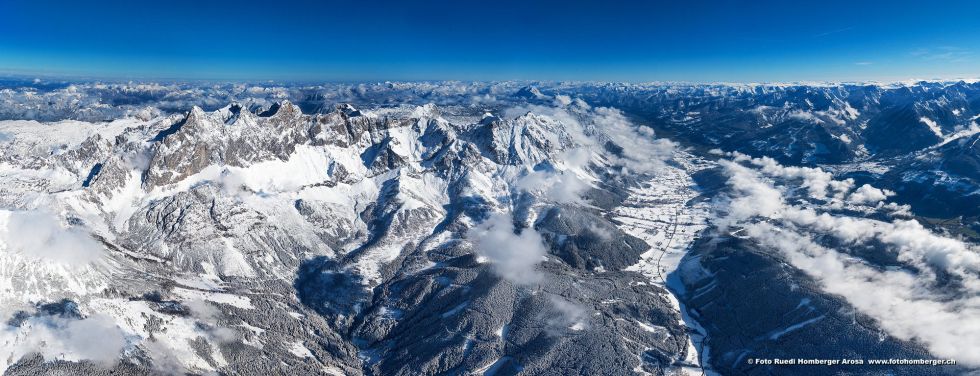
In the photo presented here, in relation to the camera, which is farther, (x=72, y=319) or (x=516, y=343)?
(x=516, y=343)

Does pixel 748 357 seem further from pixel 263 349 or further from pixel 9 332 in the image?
pixel 9 332

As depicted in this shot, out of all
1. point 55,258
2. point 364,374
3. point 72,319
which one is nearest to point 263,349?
point 364,374

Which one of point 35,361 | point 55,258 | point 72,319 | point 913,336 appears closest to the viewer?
point 35,361

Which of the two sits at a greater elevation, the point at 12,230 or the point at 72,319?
the point at 12,230

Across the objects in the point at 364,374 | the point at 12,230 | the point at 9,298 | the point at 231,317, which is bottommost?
the point at 364,374

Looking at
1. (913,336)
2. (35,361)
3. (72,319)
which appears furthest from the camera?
(913,336)

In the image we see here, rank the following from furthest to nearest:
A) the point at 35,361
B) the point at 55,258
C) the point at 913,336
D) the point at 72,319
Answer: the point at 55,258
the point at 913,336
the point at 72,319
the point at 35,361

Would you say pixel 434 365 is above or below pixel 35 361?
below

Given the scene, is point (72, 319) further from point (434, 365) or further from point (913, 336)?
point (913, 336)

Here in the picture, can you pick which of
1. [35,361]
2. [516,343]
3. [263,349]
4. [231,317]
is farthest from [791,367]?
[35,361]
